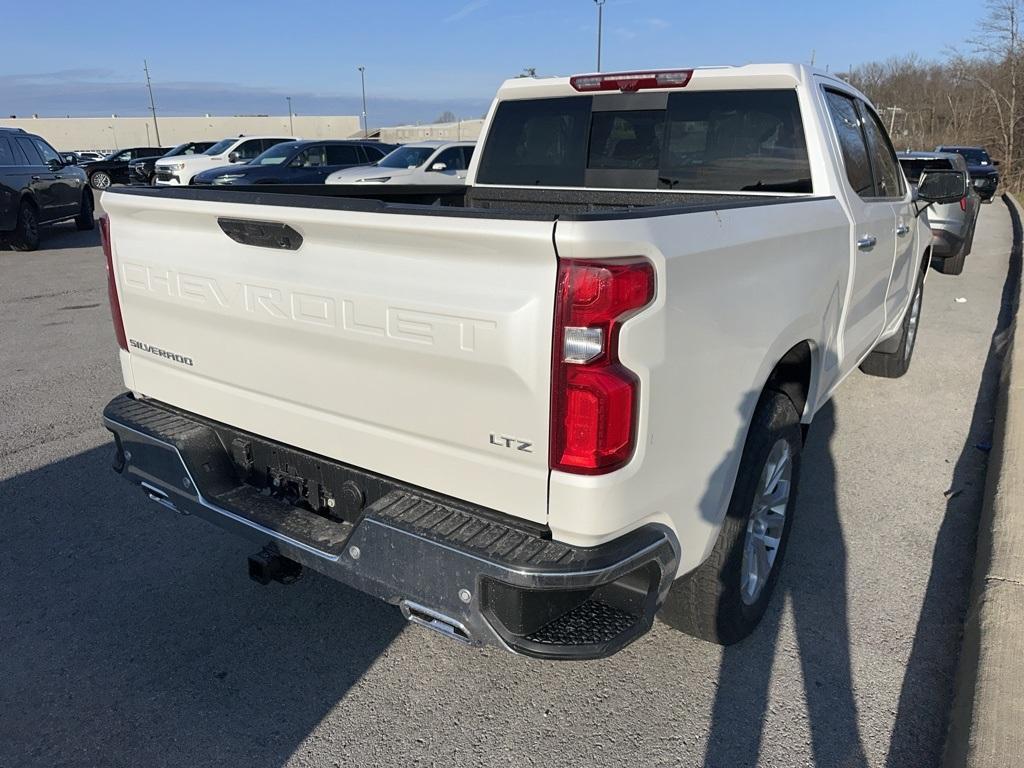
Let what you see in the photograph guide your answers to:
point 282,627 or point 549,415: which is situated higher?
point 549,415

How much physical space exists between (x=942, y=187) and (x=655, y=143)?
2.02 meters

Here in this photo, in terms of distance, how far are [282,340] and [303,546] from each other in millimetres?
654

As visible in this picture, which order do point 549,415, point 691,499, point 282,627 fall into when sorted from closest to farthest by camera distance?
point 549,415
point 691,499
point 282,627

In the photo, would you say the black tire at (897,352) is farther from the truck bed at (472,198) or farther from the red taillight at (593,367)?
the red taillight at (593,367)

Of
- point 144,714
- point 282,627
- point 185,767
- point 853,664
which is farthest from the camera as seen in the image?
point 282,627

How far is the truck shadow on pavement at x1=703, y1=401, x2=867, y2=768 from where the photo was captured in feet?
8.62

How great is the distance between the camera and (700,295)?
2213 millimetres

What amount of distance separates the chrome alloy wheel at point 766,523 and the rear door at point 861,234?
98 cm

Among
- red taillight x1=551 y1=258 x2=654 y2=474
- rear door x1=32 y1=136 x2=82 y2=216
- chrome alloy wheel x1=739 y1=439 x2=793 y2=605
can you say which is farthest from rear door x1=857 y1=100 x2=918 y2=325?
rear door x1=32 y1=136 x2=82 y2=216

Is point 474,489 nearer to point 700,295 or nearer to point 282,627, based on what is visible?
point 700,295

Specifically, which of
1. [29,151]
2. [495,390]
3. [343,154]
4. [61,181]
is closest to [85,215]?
[61,181]

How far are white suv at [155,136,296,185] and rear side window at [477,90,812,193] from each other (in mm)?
19351

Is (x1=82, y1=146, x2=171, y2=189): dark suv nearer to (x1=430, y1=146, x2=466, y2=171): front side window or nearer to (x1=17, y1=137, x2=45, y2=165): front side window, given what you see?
(x1=17, y1=137, x2=45, y2=165): front side window

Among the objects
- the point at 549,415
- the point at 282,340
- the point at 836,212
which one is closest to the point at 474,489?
the point at 549,415
